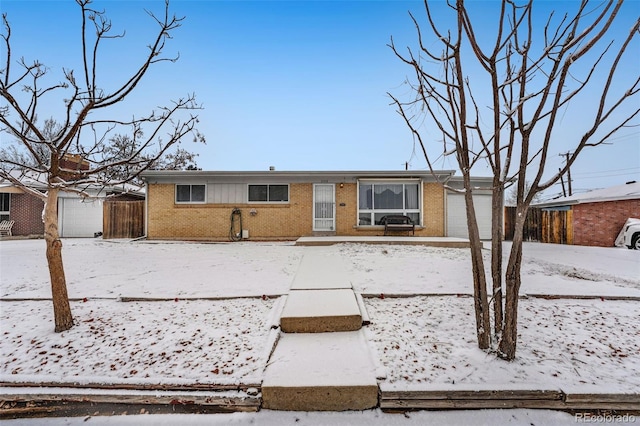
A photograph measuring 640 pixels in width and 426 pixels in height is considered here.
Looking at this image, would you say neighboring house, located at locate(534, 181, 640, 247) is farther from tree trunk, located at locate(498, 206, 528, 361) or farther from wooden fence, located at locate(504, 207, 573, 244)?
tree trunk, located at locate(498, 206, 528, 361)

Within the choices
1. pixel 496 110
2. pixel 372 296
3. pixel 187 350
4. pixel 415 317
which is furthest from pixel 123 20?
pixel 415 317

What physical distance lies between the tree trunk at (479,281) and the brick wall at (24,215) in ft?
63.6

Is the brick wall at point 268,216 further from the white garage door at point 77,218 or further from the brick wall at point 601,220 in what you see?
the brick wall at point 601,220

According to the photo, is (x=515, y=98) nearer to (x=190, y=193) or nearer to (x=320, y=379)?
(x=320, y=379)

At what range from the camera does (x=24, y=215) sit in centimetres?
1379

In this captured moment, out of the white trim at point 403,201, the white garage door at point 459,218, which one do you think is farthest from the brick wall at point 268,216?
the white garage door at point 459,218

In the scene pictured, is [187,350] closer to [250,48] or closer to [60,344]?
[60,344]

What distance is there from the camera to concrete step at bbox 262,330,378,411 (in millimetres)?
1938

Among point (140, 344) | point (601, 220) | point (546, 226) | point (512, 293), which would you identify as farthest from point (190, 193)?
point (601, 220)

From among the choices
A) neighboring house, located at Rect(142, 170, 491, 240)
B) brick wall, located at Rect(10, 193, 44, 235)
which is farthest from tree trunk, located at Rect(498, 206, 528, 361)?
brick wall, located at Rect(10, 193, 44, 235)

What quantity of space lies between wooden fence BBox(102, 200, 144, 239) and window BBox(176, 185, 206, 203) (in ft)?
7.86

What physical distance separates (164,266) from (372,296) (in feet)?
15.8

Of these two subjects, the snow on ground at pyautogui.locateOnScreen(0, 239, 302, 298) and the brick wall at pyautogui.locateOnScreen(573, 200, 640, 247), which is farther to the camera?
the brick wall at pyautogui.locateOnScreen(573, 200, 640, 247)

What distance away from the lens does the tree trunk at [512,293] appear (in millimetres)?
2209
